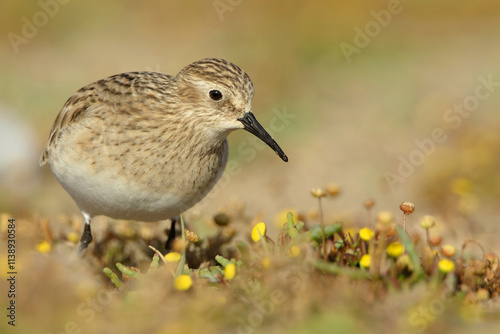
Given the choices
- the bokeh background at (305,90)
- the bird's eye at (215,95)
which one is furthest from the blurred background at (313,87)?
the bird's eye at (215,95)

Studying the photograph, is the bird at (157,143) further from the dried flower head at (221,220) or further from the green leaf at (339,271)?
the green leaf at (339,271)

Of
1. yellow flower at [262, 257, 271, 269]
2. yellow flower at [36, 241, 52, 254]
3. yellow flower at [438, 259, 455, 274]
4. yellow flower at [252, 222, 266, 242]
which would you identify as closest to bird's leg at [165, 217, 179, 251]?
yellow flower at [36, 241, 52, 254]

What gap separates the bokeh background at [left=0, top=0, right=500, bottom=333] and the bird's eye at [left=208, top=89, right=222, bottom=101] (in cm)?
166

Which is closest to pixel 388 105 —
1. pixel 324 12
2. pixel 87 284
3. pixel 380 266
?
pixel 324 12

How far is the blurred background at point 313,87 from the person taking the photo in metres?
7.97

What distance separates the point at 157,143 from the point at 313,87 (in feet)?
21.3

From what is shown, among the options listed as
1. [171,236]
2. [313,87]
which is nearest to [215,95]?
[171,236]

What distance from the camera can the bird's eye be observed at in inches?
204

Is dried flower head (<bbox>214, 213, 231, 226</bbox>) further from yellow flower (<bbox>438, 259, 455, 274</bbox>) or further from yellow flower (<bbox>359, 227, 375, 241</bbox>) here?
yellow flower (<bbox>438, 259, 455, 274</bbox>)

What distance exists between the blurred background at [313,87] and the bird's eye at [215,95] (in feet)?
3.41

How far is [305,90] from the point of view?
11.1 metres

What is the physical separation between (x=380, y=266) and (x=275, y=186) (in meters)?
3.51

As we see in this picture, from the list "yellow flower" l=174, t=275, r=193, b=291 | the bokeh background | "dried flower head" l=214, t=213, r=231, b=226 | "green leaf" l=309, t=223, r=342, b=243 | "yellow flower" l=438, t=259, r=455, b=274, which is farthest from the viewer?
the bokeh background

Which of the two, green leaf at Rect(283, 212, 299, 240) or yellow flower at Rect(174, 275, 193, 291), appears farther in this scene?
green leaf at Rect(283, 212, 299, 240)
